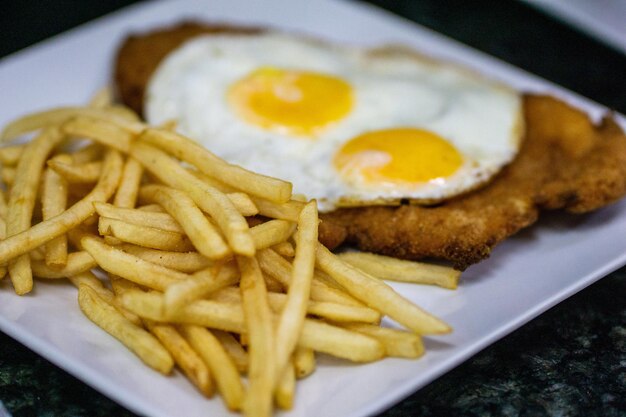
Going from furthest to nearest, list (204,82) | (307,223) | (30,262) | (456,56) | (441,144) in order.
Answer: (456,56)
(204,82)
(441,144)
(30,262)
(307,223)

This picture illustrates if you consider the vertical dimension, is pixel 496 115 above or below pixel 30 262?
above

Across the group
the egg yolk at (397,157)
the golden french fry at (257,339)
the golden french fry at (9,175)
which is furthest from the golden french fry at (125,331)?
the egg yolk at (397,157)

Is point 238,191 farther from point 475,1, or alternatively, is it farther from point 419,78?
point 475,1

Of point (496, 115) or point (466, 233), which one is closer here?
point (466, 233)

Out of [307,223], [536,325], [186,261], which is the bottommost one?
[536,325]

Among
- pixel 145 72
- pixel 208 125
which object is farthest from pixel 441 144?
pixel 145 72

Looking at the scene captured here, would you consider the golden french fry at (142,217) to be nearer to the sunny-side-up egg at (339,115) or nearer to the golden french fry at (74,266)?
the golden french fry at (74,266)

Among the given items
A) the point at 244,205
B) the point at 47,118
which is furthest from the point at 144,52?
the point at 244,205
